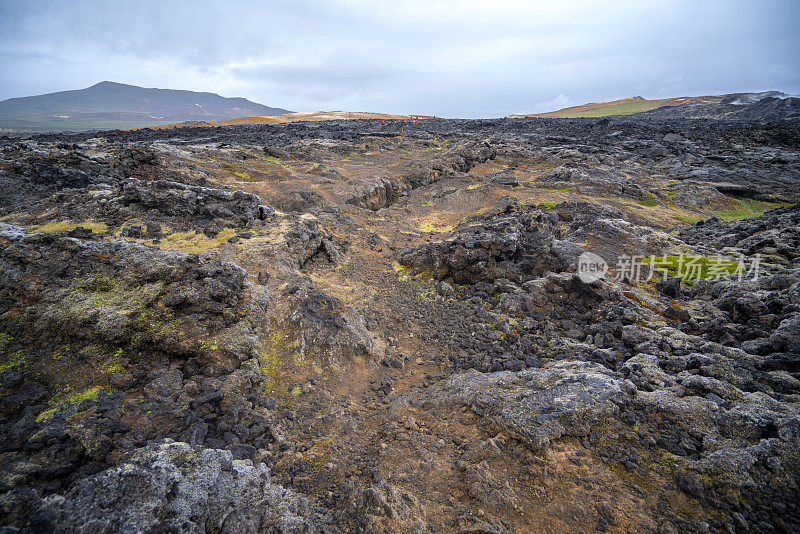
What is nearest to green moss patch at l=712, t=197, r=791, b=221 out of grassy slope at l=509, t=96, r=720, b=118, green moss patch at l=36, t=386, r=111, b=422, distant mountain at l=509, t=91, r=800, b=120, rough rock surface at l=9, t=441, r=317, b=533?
rough rock surface at l=9, t=441, r=317, b=533

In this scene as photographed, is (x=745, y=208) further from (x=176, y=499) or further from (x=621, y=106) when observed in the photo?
(x=621, y=106)

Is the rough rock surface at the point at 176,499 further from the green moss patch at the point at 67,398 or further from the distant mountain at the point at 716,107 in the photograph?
the distant mountain at the point at 716,107

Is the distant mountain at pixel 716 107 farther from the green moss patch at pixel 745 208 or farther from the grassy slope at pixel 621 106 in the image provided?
the green moss patch at pixel 745 208

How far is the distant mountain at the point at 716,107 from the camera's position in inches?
2373

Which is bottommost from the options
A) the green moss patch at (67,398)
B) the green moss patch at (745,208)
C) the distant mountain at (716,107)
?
the green moss patch at (67,398)

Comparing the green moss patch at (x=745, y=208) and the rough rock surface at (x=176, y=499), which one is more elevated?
the green moss patch at (x=745, y=208)

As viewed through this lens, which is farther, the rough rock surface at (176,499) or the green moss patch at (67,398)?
the green moss patch at (67,398)

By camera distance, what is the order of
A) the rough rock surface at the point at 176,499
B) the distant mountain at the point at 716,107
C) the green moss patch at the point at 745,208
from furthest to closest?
the distant mountain at the point at 716,107 → the green moss patch at the point at 745,208 → the rough rock surface at the point at 176,499

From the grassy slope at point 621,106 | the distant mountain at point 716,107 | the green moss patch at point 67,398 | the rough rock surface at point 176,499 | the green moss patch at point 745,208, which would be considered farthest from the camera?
the grassy slope at point 621,106

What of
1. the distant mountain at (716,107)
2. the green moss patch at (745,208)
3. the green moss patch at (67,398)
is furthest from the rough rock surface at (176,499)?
the distant mountain at (716,107)

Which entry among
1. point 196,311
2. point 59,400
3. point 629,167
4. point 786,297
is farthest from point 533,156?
point 59,400

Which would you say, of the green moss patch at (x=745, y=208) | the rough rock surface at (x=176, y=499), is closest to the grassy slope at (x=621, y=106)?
the green moss patch at (x=745, y=208)

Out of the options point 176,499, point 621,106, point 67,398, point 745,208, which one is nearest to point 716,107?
point 621,106

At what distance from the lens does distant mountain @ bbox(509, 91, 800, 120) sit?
60.3 metres
